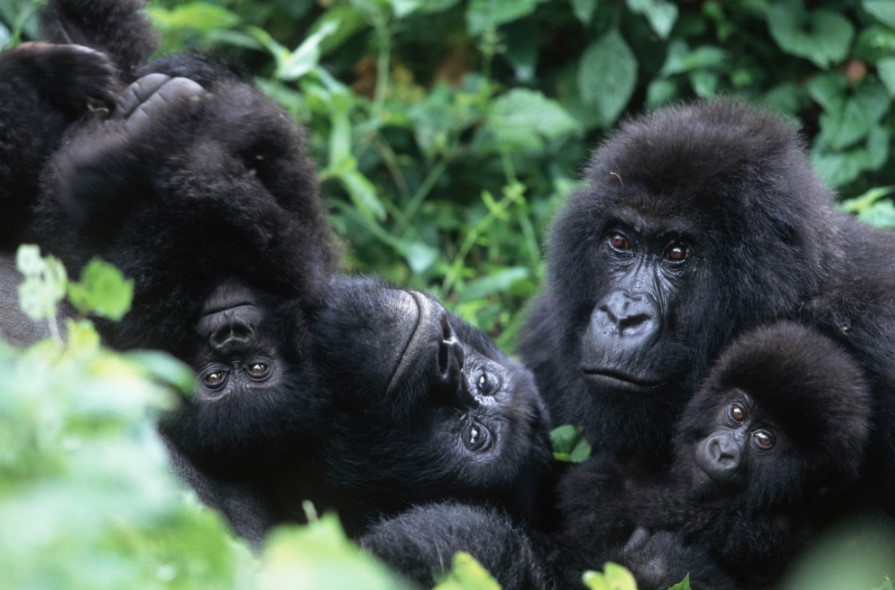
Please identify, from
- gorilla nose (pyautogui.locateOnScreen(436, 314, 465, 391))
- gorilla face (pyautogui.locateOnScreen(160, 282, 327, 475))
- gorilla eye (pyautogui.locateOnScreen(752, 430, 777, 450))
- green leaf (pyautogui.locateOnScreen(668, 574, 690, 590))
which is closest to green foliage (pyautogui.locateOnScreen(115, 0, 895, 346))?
gorilla nose (pyautogui.locateOnScreen(436, 314, 465, 391))

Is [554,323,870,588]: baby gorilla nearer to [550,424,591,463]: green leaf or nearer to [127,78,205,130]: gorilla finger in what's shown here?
[550,424,591,463]: green leaf

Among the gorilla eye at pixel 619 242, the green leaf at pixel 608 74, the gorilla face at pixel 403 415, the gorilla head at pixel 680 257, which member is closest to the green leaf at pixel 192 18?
the green leaf at pixel 608 74

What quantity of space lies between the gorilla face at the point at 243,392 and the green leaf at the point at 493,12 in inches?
114

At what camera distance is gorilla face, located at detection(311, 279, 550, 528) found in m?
3.34

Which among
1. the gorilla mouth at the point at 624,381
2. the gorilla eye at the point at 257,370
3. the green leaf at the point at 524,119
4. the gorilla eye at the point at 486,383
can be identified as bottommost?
the green leaf at the point at 524,119

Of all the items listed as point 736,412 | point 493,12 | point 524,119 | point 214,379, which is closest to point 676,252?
point 736,412

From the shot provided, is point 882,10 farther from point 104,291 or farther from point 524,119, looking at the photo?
point 104,291

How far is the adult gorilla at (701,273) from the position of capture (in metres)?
3.26

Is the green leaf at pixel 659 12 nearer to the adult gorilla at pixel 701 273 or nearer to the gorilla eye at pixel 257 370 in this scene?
the adult gorilla at pixel 701 273

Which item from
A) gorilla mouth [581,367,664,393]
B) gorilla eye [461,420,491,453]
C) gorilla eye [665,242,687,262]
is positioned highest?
gorilla eye [665,242,687,262]

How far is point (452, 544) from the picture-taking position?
9.62 ft

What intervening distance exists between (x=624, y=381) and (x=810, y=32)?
310 cm

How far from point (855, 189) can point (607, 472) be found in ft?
9.22

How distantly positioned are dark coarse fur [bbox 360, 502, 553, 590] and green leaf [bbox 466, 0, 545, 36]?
3194 mm
